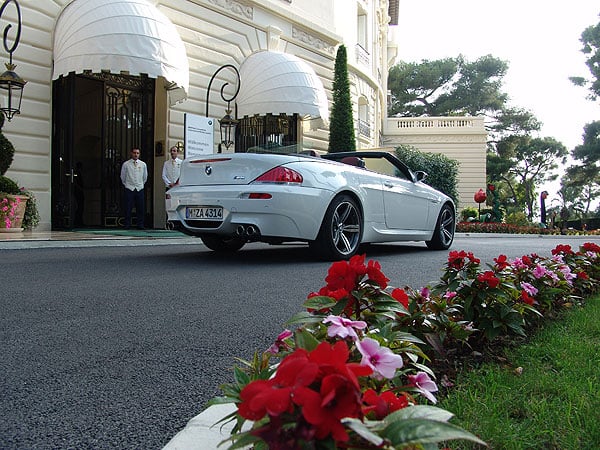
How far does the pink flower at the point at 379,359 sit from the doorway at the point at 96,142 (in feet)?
37.2

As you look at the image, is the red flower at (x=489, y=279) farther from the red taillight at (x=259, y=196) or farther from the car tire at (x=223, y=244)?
the car tire at (x=223, y=244)

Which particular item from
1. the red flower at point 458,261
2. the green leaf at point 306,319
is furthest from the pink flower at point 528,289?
the green leaf at point 306,319

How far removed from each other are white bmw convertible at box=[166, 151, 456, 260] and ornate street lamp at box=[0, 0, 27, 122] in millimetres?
4806

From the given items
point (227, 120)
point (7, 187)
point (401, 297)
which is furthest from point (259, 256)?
point (227, 120)

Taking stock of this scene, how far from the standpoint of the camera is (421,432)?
2.52ft

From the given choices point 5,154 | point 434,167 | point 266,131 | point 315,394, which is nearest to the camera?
point 315,394

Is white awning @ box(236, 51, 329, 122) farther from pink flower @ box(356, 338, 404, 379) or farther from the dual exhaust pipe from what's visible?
pink flower @ box(356, 338, 404, 379)

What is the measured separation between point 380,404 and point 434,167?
2763 cm

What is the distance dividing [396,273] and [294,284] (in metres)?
1.30

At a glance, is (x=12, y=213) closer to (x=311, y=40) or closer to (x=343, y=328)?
(x=343, y=328)

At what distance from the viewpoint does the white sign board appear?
12.0m

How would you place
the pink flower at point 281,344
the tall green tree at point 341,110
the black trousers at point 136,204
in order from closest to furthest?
the pink flower at point 281,344
the black trousers at point 136,204
the tall green tree at point 341,110

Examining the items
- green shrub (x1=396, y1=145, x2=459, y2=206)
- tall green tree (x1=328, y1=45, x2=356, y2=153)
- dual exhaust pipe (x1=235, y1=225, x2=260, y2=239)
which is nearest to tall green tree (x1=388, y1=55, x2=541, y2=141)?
green shrub (x1=396, y1=145, x2=459, y2=206)

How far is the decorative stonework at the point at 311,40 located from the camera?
1697 cm
